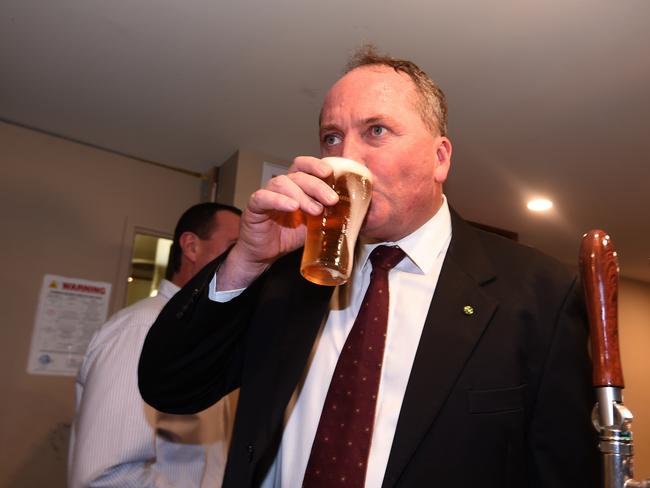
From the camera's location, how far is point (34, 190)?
2.88 meters

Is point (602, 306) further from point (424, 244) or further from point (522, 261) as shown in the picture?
point (424, 244)

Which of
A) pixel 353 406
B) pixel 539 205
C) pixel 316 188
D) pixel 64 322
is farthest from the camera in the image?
pixel 539 205

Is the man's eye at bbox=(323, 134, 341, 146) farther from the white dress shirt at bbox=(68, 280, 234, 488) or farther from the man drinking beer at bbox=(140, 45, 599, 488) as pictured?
the white dress shirt at bbox=(68, 280, 234, 488)

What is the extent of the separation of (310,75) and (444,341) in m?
1.64

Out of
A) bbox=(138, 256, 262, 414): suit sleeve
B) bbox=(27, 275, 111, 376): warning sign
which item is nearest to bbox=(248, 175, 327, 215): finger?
bbox=(138, 256, 262, 414): suit sleeve

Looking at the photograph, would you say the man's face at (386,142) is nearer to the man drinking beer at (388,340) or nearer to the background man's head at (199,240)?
the man drinking beer at (388,340)

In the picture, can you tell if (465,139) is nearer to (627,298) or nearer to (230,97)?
(230,97)

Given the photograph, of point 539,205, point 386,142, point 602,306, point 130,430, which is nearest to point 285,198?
point 386,142

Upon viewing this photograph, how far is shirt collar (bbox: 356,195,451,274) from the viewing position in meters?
1.16

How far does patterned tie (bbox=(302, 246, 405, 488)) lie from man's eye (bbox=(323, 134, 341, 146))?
324 millimetres

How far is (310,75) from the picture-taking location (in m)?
2.30

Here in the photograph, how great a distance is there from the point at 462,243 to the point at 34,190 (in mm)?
2566

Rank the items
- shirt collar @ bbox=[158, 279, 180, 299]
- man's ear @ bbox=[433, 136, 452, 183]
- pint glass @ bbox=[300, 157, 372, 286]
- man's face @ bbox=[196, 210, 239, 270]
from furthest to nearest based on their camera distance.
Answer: man's face @ bbox=[196, 210, 239, 270] → shirt collar @ bbox=[158, 279, 180, 299] → man's ear @ bbox=[433, 136, 452, 183] → pint glass @ bbox=[300, 157, 372, 286]

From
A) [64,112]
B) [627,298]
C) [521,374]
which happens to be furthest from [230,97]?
[627,298]
